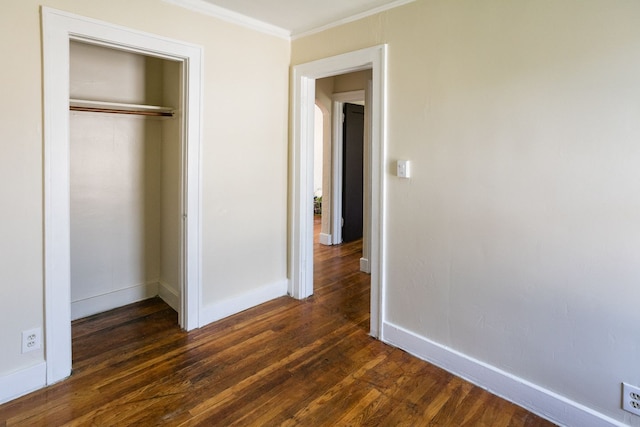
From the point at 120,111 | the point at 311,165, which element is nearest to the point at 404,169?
the point at 311,165

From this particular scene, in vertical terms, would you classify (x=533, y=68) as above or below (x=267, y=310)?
above

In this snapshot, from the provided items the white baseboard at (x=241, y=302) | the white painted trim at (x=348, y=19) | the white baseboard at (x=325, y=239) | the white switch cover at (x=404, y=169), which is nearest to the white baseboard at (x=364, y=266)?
the white baseboard at (x=241, y=302)

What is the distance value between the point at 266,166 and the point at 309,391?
1874 mm

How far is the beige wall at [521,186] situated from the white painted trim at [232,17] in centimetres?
Result: 90

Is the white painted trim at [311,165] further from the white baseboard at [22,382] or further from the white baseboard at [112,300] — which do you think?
the white baseboard at [22,382]

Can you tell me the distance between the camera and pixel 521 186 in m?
2.04

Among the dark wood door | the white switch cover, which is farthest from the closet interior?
the dark wood door

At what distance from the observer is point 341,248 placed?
5547 millimetres

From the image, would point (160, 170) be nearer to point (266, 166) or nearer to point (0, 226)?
point (266, 166)

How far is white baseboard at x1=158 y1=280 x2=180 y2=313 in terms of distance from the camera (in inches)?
129

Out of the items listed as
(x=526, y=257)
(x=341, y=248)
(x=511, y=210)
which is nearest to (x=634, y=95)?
(x=511, y=210)

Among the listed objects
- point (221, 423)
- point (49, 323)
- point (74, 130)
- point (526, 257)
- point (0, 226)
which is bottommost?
point (221, 423)

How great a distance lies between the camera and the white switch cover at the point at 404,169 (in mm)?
2516

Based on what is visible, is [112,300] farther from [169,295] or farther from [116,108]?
[116,108]
